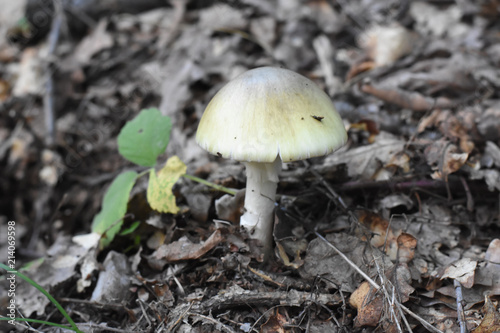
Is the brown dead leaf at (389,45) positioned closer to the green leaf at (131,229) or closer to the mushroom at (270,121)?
the mushroom at (270,121)

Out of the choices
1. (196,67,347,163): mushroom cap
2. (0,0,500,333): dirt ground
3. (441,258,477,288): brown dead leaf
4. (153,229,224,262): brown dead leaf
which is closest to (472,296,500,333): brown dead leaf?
(0,0,500,333): dirt ground

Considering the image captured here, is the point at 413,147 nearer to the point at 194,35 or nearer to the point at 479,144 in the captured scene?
the point at 479,144

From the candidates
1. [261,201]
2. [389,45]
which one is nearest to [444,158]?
[261,201]

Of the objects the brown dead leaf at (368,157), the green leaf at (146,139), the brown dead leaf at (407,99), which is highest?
the green leaf at (146,139)

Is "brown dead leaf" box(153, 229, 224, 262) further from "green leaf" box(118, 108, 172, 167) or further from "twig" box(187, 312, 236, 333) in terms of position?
"green leaf" box(118, 108, 172, 167)

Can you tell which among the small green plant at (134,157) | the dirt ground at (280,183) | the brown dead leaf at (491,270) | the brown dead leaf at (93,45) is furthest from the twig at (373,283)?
the brown dead leaf at (93,45)

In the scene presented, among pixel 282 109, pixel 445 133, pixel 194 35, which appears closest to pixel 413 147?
pixel 445 133
